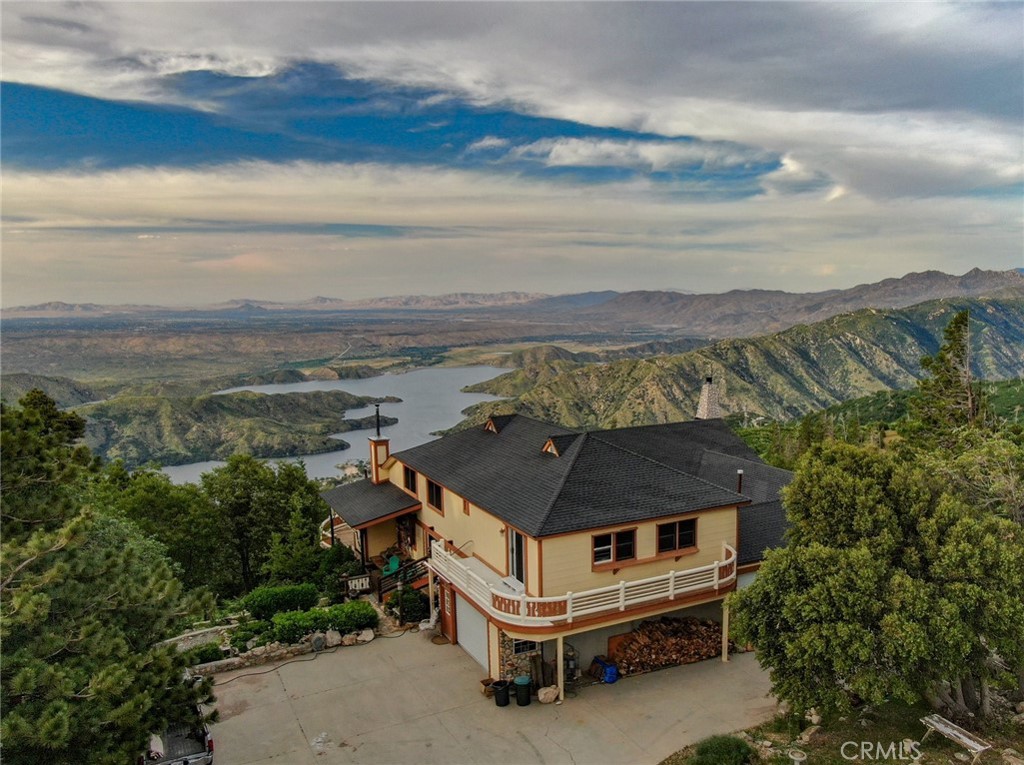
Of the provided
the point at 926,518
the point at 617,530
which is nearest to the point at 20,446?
the point at 617,530

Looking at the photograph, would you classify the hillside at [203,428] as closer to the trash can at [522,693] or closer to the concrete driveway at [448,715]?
the concrete driveway at [448,715]

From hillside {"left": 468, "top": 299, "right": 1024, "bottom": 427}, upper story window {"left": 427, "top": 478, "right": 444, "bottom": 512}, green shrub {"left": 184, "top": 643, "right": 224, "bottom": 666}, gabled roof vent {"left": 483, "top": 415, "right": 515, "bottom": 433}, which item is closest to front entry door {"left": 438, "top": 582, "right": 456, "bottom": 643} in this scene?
upper story window {"left": 427, "top": 478, "right": 444, "bottom": 512}

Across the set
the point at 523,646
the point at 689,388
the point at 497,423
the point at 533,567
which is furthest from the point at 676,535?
the point at 689,388

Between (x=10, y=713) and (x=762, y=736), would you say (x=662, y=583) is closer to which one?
(x=762, y=736)

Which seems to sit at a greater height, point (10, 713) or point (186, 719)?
point (10, 713)

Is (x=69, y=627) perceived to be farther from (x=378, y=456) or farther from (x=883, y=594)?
(x=378, y=456)

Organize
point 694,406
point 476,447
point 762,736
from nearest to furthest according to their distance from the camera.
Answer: point 762,736 < point 476,447 < point 694,406
